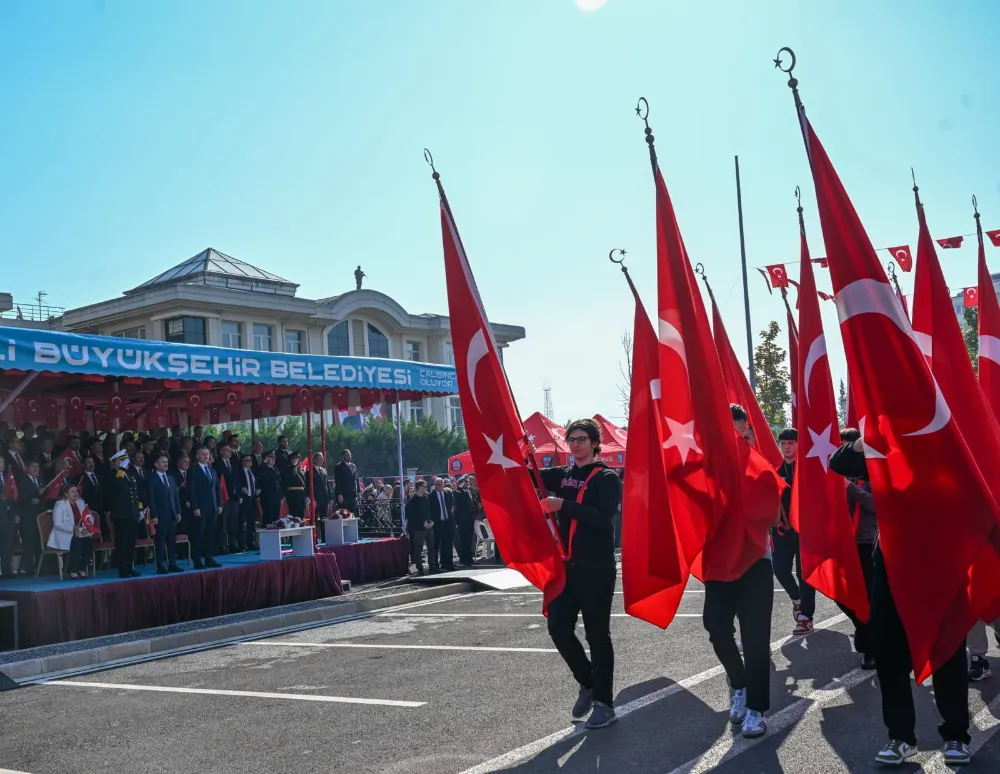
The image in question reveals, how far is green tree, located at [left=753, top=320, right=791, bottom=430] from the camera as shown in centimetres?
3397

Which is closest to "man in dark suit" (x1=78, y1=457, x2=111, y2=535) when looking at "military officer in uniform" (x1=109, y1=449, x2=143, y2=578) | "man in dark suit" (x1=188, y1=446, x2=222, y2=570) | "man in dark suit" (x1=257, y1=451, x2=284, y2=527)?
"military officer in uniform" (x1=109, y1=449, x2=143, y2=578)

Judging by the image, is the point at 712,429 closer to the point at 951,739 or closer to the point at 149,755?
the point at 951,739

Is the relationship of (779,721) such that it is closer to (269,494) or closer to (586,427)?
(586,427)

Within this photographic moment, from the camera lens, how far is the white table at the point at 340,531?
57.9ft

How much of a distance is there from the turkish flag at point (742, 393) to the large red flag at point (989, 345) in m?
1.88

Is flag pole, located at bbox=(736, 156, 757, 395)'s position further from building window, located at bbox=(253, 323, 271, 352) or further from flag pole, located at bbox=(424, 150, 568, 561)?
building window, located at bbox=(253, 323, 271, 352)

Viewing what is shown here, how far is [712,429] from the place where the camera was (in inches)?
254

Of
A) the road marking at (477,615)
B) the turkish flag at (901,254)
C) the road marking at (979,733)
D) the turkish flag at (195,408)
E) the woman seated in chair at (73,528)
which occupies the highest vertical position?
the turkish flag at (901,254)

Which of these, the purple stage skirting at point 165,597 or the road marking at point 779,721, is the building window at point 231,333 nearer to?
the purple stage skirting at point 165,597

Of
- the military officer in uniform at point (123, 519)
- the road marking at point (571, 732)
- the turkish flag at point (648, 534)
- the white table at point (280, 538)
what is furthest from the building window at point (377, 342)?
the turkish flag at point (648, 534)

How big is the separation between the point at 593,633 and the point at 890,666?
176cm

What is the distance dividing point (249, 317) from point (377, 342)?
962 centimetres

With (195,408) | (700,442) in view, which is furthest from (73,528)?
(700,442)

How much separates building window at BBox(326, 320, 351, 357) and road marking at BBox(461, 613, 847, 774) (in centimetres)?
5275
